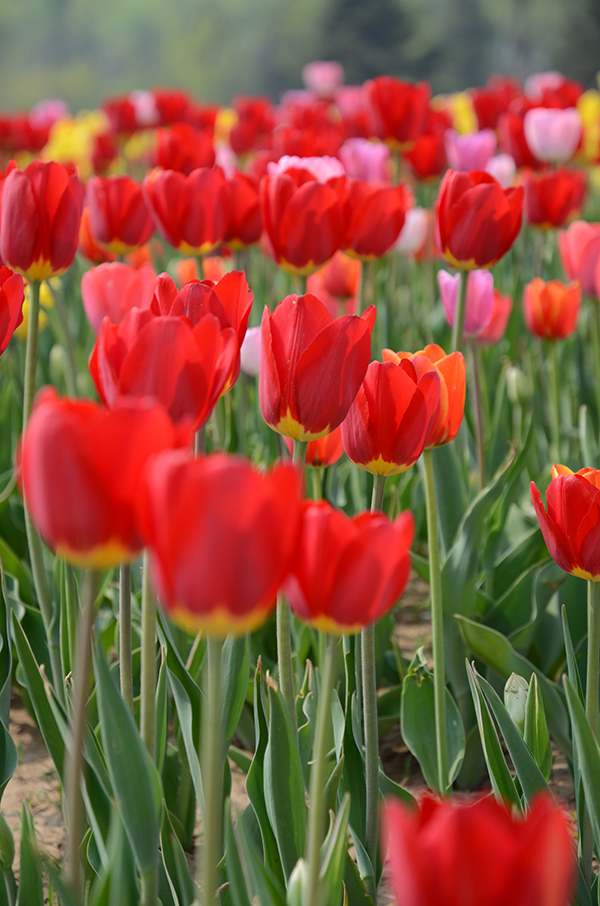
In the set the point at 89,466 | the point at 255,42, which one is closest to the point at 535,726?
the point at 89,466

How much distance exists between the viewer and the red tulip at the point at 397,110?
117 inches

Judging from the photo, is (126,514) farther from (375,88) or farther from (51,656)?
(375,88)

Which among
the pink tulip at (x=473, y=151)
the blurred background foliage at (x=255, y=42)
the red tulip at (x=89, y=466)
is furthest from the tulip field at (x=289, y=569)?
the blurred background foliage at (x=255, y=42)

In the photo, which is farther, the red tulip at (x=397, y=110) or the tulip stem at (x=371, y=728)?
the red tulip at (x=397, y=110)

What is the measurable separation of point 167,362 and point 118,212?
1277 mm

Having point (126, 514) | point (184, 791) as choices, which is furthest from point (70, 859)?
point (184, 791)

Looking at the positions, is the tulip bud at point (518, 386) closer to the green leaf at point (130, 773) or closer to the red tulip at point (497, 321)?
the red tulip at point (497, 321)

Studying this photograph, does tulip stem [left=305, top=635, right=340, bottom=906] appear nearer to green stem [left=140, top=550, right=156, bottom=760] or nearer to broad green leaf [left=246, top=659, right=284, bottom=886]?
green stem [left=140, top=550, right=156, bottom=760]

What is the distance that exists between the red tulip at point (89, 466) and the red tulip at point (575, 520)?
1.56 feet

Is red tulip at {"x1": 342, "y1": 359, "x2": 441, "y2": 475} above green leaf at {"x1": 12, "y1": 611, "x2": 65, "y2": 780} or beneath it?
above

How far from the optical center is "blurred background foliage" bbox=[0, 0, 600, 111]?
83.8ft

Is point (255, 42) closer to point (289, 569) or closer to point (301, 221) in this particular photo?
point (301, 221)

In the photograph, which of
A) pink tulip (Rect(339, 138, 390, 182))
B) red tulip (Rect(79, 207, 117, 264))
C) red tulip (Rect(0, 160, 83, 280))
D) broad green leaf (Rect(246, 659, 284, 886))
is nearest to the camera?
broad green leaf (Rect(246, 659, 284, 886))

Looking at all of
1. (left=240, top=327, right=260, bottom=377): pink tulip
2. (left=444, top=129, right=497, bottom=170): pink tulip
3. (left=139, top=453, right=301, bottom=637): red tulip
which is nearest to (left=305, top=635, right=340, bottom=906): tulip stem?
(left=139, top=453, right=301, bottom=637): red tulip
